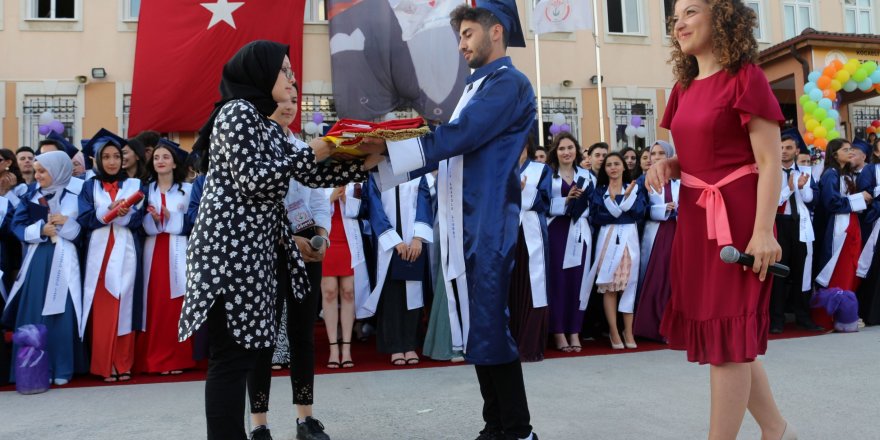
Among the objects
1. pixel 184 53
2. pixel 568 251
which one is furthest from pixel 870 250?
pixel 184 53

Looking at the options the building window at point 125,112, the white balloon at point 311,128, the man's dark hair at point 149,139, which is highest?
the building window at point 125,112

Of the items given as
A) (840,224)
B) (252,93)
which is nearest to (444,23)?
(840,224)

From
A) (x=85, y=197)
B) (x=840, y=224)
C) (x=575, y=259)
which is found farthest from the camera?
(x=840, y=224)

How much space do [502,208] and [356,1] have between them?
1194cm

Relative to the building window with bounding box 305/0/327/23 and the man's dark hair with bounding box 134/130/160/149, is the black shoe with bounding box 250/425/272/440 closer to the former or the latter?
the man's dark hair with bounding box 134/130/160/149

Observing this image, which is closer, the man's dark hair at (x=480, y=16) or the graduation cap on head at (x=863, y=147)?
the man's dark hair at (x=480, y=16)

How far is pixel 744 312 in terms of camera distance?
→ 93.7 inches

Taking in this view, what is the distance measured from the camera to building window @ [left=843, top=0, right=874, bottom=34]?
17812 mm

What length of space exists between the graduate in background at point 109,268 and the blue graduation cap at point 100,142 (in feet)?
0.15

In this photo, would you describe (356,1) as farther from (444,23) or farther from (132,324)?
(132,324)

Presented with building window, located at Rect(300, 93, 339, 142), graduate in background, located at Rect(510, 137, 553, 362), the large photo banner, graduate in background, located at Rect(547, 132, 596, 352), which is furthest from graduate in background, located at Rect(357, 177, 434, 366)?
building window, located at Rect(300, 93, 339, 142)

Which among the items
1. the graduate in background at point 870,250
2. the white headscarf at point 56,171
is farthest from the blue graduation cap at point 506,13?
the graduate in background at point 870,250

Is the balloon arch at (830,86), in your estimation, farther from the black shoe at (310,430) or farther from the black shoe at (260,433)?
the black shoe at (260,433)

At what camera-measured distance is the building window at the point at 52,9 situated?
45.8ft
